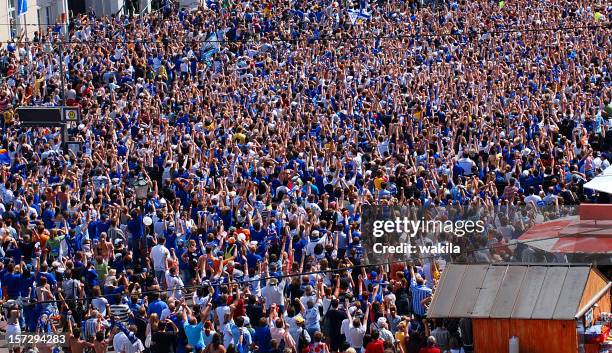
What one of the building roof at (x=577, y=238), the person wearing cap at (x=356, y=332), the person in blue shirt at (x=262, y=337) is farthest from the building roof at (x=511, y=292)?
the person in blue shirt at (x=262, y=337)

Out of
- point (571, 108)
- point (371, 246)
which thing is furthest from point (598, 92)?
point (371, 246)

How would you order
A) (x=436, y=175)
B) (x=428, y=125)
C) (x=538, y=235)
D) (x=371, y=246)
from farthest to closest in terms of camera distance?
(x=428, y=125) → (x=436, y=175) → (x=371, y=246) → (x=538, y=235)

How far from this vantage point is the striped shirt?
62.1ft

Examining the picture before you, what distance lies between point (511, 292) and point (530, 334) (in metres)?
0.54

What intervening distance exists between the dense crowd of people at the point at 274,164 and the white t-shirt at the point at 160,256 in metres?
0.08

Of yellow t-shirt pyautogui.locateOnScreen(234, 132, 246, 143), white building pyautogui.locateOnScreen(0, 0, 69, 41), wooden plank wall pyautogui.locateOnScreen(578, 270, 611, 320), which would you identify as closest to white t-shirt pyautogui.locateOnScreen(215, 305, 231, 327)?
wooden plank wall pyautogui.locateOnScreen(578, 270, 611, 320)

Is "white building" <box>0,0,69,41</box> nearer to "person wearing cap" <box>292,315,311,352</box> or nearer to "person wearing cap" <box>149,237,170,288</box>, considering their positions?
"person wearing cap" <box>149,237,170,288</box>

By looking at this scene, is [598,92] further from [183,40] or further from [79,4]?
[79,4]

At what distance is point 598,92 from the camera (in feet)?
102

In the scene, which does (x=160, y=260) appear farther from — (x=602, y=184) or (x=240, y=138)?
(x=240, y=138)

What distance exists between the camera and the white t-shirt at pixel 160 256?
21703 millimetres

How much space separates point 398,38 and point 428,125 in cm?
1030

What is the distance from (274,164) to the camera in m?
25.8

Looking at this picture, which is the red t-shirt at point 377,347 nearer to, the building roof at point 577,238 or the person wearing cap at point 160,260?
the building roof at point 577,238
